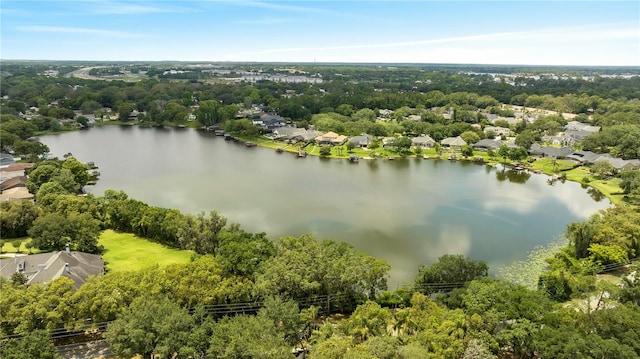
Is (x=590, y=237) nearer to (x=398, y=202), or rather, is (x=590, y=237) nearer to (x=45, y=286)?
(x=398, y=202)

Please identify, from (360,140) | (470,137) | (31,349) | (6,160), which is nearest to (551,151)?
(470,137)

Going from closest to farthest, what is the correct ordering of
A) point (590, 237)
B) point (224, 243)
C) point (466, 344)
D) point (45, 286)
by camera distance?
point (466, 344) < point (45, 286) < point (224, 243) < point (590, 237)

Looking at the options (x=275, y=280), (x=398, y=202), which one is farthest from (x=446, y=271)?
(x=398, y=202)

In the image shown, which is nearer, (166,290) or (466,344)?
(466,344)

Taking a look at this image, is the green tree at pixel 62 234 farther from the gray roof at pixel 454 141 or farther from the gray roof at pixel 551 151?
the gray roof at pixel 551 151

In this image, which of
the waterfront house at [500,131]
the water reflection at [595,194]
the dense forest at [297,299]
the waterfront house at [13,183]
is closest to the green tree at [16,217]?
the dense forest at [297,299]
